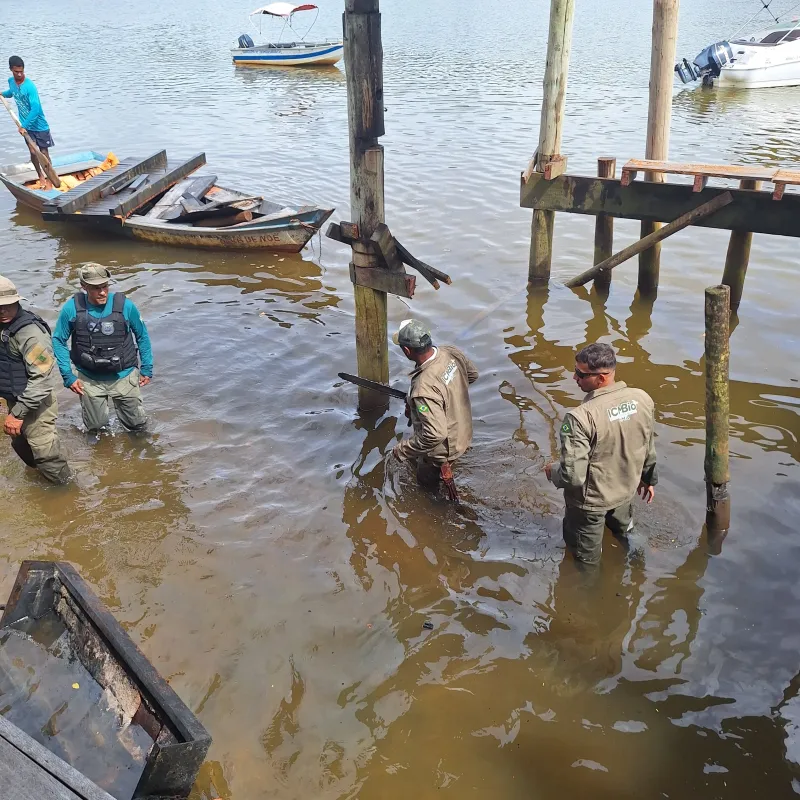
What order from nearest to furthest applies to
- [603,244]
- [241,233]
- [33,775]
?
[33,775]
[603,244]
[241,233]

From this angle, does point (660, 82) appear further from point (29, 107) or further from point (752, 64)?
point (752, 64)

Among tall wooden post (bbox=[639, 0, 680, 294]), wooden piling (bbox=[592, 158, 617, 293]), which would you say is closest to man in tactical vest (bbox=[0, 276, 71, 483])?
wooden piling (bbox=[592, 158, 617, 293])

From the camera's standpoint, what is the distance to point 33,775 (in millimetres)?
2262

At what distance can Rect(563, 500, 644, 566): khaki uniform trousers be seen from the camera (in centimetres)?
488

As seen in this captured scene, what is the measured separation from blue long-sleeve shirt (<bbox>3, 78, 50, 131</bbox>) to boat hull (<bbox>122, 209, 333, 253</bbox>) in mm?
3841

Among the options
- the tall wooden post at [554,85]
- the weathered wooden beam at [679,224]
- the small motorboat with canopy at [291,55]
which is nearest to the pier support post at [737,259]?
the weathered wooden beam at [679,224]

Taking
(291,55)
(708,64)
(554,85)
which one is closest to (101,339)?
(554,85)

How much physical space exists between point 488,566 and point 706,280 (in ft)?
24.4

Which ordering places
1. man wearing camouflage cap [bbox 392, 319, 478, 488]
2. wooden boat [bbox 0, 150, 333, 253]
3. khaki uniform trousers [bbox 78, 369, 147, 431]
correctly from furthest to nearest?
1. wooden boat [bbox 0, 150, 333, 253]
2. khaki uniform trousers [bbox 78, 369, 147, 431]
3. man wearing camouflage cap [bbox 392, 319, 478, 488]

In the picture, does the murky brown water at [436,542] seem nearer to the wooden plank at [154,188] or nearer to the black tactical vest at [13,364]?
the wooden plank at [154,188]

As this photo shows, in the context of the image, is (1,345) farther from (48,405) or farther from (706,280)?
(706,280)

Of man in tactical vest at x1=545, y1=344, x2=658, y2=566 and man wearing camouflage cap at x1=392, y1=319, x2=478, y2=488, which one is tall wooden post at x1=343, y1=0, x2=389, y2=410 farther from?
man in tactical vest at x1=545, y1=344, x2=658, y2=566

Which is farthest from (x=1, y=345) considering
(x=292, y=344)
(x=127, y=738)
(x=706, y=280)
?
(x=706, y=280)

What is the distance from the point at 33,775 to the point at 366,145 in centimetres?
Answer: 519
